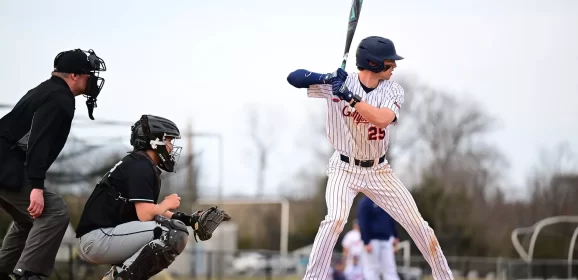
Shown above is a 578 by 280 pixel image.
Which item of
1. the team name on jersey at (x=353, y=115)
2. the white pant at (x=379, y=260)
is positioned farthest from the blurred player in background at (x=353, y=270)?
the team name on jersey at (x=353, y=115)

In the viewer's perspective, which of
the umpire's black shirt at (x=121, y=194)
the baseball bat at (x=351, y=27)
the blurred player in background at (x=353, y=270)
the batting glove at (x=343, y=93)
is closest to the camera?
the umpire's black shirt at (x=121, y=194)

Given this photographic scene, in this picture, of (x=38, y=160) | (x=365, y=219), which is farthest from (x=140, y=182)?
(x=365, y=219)

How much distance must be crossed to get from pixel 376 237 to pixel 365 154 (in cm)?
591

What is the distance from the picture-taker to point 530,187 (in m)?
30.7

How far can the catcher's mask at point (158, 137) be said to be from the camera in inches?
284

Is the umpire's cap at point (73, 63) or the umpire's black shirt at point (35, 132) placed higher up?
the umpire's cap at point (73, 63)

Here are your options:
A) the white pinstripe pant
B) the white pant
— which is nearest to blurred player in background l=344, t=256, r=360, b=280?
the white pant

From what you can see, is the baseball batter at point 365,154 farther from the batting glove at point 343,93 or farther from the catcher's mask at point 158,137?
the catcher's mask at point 158,137

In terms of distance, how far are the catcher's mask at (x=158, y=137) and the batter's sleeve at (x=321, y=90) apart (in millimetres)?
1320

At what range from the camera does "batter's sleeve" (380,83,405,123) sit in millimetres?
7738

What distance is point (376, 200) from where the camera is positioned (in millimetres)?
8109

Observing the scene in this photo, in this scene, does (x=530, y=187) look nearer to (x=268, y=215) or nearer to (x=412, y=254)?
(x=412, y=254)

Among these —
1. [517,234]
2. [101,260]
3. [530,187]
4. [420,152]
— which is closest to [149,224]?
[101,260]

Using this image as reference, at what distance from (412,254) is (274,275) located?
419 inches
